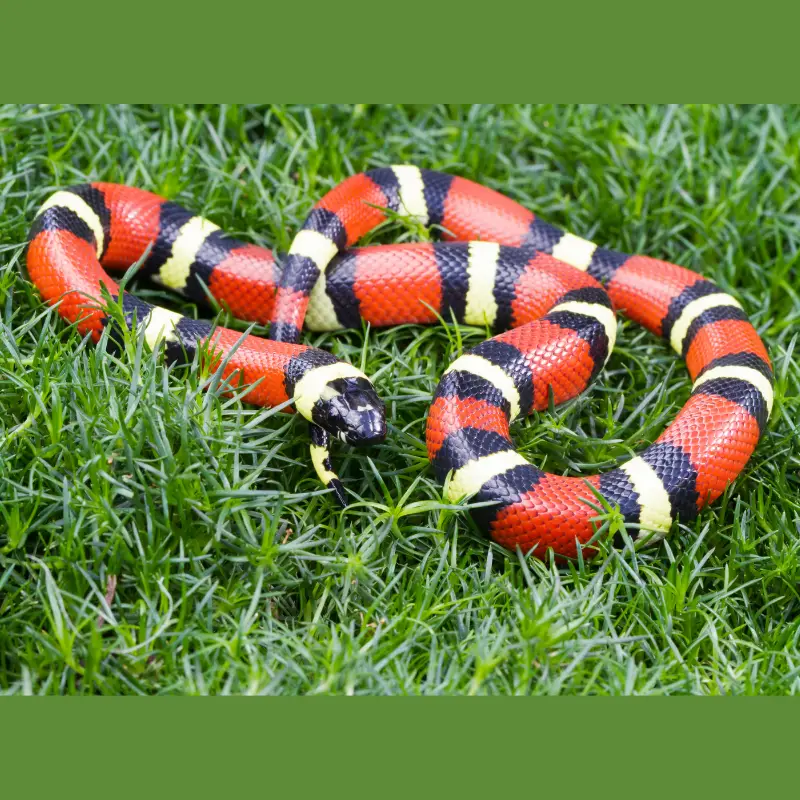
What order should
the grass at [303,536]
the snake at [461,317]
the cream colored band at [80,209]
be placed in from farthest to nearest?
1. the cream colored band at [80,209]
2. the snake at [461,317]
3. the grass at [303,536]

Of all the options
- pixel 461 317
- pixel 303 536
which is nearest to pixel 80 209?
pixel 461 317

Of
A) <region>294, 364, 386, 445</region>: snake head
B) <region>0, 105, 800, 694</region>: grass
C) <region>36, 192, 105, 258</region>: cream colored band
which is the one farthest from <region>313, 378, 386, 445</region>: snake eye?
<region>36, 192, 105, 258</region>: cream colored band

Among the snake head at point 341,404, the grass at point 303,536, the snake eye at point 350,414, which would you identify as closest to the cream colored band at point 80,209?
the grass at point 303,536

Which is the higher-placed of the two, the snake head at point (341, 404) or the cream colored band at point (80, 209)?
the cream colored band at point (80, 209)

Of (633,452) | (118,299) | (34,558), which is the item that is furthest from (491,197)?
(34,558)

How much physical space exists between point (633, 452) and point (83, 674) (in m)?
2.94

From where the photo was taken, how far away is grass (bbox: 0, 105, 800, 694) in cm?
412

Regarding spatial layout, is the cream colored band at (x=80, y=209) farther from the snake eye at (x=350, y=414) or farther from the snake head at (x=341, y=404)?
the snake eye at (x=350, y=414)

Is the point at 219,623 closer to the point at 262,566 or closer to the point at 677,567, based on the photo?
the point at 262,566

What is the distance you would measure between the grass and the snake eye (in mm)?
157

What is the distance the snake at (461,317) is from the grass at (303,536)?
0.15 meters

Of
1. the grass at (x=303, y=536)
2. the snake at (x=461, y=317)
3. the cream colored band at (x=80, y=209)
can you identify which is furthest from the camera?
the cream colored band at (x=80, y=209)

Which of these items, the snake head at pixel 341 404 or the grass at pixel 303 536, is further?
the snake head at pixel 341 404

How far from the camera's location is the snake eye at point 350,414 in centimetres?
484
